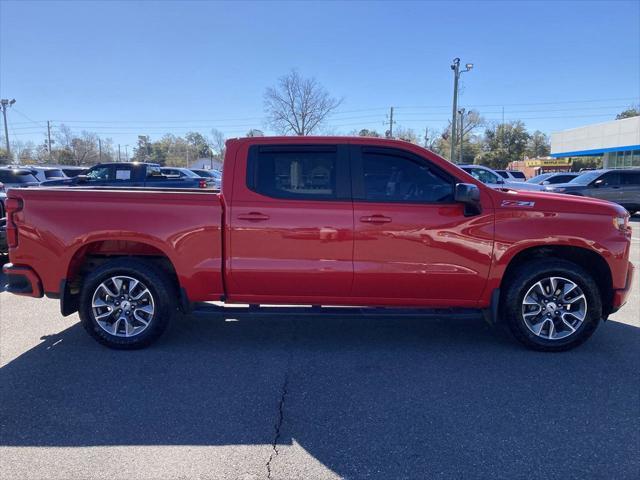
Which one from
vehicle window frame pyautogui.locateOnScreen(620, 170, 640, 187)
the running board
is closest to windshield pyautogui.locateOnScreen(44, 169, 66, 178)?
the running board

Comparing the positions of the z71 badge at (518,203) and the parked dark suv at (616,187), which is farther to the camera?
the parked dark suv at (616,187)

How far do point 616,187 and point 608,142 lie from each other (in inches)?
1202

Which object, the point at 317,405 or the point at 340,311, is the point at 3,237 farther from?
the point at 317,405

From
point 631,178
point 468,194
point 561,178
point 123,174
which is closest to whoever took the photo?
point 468,194

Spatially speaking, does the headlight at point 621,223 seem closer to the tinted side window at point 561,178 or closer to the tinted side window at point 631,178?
the tinted side window at point 631,178

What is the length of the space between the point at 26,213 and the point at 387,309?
143 inches

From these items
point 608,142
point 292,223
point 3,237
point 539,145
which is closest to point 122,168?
point 3,237

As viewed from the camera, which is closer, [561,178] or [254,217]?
[254,217]

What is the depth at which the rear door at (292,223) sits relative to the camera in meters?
4.27

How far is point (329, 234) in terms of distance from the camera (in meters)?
4.27

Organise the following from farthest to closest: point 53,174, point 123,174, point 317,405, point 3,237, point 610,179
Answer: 1. point 53,174
2. point 610,179
3. point 123,174
4. point 3,237
5. point 317,405

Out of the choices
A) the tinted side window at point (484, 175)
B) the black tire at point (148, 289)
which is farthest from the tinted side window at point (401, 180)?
the tinted side window at point (484, 175)

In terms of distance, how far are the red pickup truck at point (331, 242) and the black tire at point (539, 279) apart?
13 mm

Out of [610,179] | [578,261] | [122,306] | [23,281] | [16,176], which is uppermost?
[610,179]
